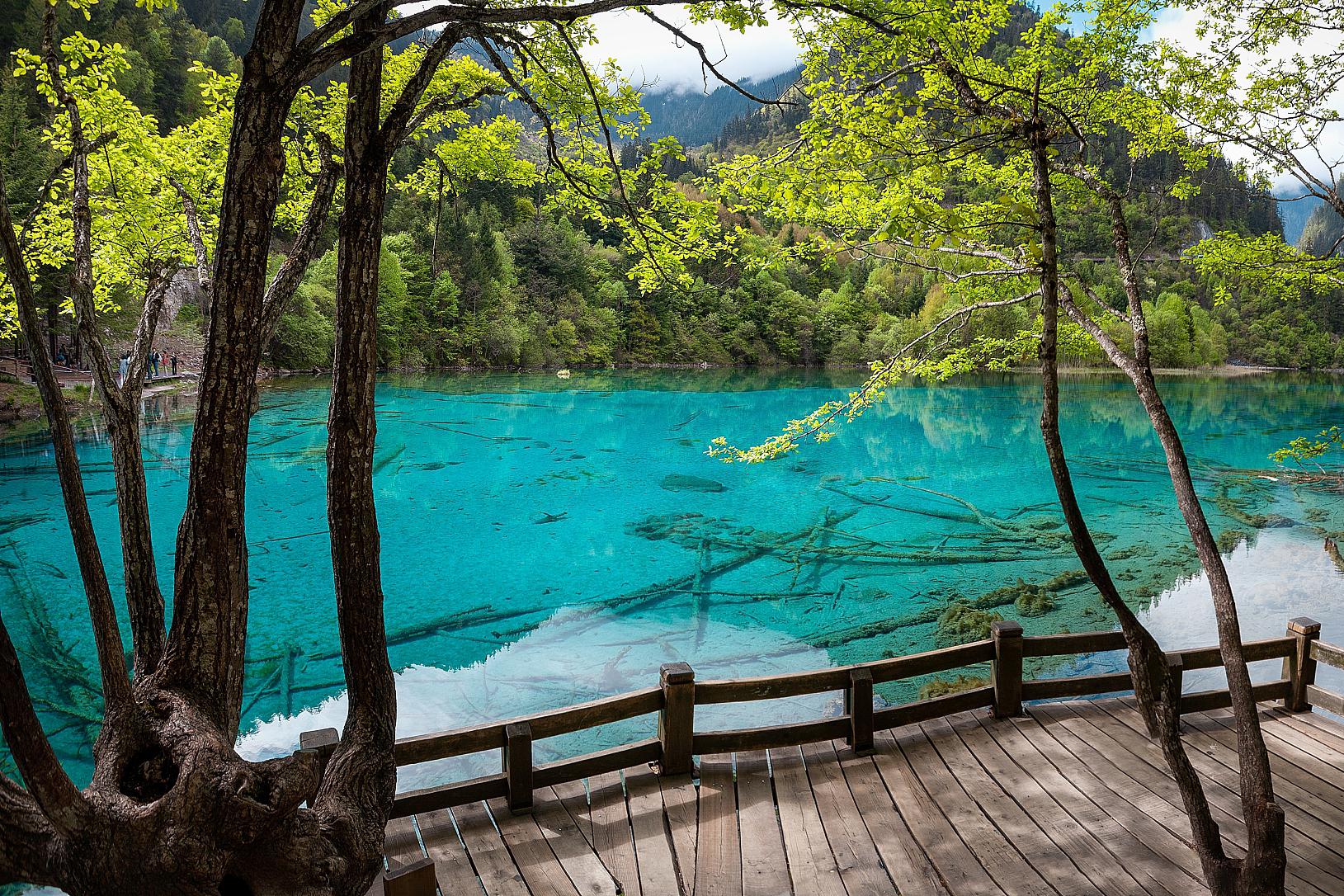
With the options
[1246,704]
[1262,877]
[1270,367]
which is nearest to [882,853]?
[1262,877]

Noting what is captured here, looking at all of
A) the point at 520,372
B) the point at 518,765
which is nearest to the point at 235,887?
the point at 518,765

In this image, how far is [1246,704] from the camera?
3.27 meters

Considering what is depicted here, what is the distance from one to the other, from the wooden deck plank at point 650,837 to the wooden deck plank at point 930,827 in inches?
44.3

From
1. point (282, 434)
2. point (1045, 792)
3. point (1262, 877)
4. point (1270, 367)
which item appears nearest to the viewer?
point (1262, 877)

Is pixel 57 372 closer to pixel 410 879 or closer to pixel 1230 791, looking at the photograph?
pixel 410 879

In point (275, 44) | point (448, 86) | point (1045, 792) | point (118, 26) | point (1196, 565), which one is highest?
point (118, 26)

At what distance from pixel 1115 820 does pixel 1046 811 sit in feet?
0.97

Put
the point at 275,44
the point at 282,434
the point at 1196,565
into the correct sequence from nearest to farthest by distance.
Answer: the point at 275,44, the point at 1196,565, the point at 282,434

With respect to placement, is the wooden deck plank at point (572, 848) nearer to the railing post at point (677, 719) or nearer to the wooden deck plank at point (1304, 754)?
the railing post at point (677, 719)

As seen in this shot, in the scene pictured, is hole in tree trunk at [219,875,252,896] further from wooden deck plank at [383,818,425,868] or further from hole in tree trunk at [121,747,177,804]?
wooden deck plank at [383,818,425,868]

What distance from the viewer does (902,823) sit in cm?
371

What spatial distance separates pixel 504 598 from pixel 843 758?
8290 millimetres

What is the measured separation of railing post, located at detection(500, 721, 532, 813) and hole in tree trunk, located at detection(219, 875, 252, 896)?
1653 mm

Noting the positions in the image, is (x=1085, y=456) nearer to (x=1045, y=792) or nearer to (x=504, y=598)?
(x=504, y=598)
